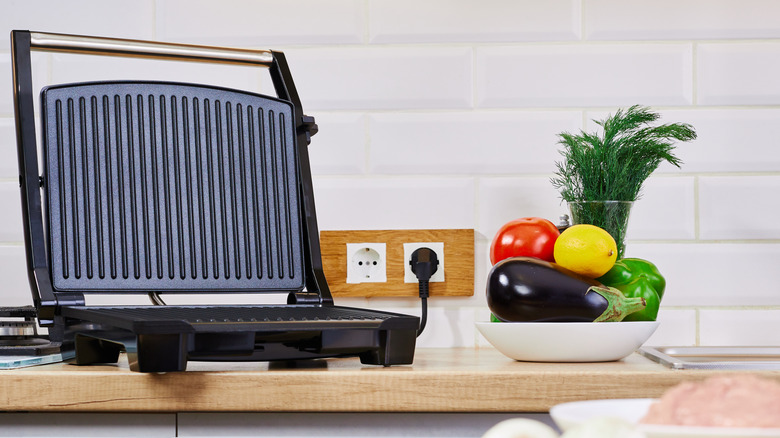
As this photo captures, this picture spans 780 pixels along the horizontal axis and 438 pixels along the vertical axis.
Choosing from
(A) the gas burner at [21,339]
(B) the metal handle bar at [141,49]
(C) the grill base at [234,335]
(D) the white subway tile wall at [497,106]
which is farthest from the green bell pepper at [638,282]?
(A) the gas burner at [21,339]

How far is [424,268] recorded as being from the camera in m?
1.14

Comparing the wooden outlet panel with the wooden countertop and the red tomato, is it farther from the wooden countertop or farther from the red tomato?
the wooden countertop

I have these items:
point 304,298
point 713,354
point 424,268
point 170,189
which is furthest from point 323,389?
point 713,354

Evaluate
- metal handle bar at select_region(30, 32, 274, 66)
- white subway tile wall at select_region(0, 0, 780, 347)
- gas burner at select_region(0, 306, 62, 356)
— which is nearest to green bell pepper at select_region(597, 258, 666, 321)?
white subway tile wall at select_region(0, 0, 780, 347)

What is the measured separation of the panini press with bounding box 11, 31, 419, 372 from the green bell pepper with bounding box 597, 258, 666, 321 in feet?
1.04

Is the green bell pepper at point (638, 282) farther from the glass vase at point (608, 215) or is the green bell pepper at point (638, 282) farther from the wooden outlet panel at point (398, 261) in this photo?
the wooden outlet panel at point (398, 261)

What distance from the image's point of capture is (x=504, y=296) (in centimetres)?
85

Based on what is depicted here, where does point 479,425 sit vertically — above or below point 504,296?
below

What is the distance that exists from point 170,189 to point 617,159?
0.56m

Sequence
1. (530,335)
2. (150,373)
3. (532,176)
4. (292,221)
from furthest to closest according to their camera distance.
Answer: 1. (532,176)
2. (292,221)
3. (530,335)
4. (150,373)

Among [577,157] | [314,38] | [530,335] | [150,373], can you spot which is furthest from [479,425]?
[314,38]

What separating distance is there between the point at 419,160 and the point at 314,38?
0.82ft

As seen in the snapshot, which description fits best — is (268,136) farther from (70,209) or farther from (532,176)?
(532,176)

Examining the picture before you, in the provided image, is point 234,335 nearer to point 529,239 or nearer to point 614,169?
point 529,239
